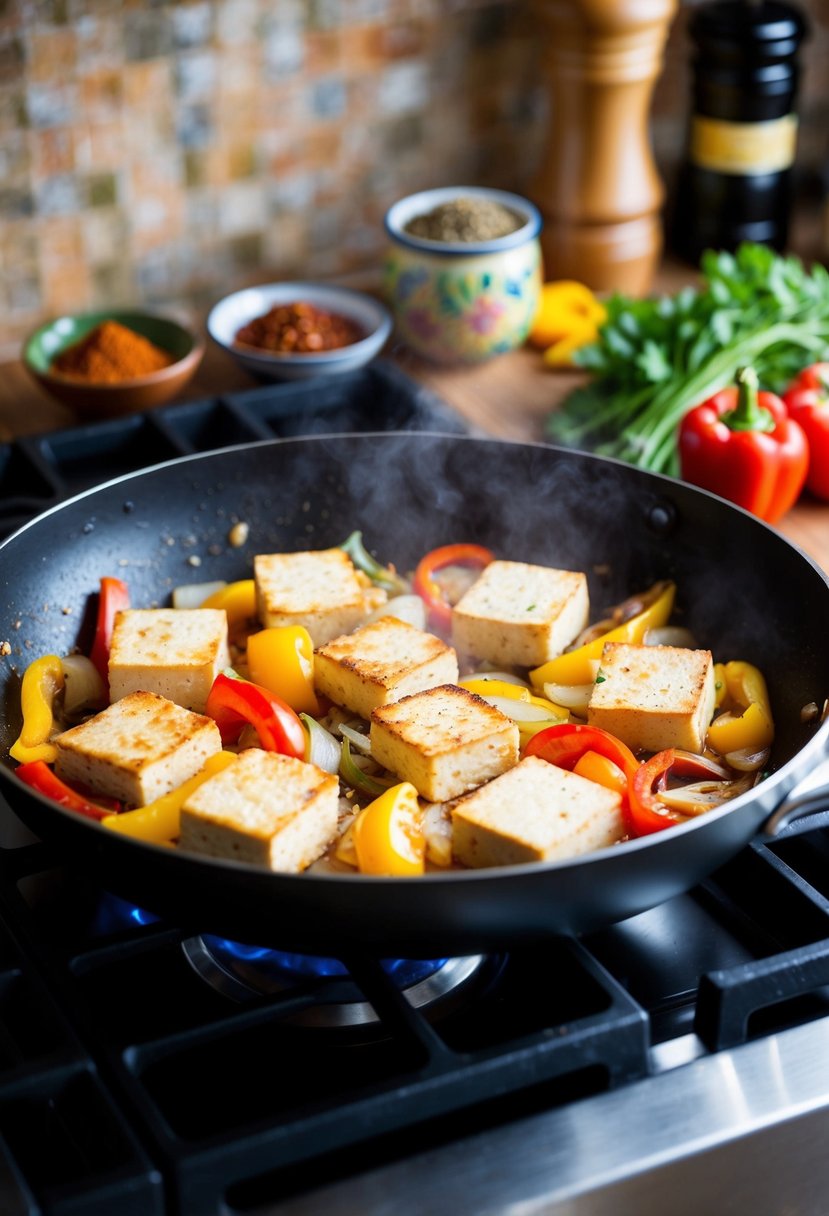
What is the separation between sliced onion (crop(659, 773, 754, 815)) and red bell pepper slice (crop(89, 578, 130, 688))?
0.68 meters

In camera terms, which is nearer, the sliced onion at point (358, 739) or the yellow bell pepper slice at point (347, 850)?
the yellow bell pepper slice at point (347, 850)

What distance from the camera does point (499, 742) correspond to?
1429 millimetres

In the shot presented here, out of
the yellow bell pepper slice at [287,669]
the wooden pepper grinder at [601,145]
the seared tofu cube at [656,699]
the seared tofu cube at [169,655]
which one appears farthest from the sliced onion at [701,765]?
the wooden pepper grinder at [601,145]

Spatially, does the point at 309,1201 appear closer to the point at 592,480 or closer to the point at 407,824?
the point at 407,824

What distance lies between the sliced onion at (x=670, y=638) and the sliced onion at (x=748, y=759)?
0.23 metres

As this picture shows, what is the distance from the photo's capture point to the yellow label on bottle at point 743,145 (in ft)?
8.57

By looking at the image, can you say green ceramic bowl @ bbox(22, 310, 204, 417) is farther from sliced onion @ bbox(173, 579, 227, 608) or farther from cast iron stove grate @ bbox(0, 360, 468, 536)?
sliced onion @ bbox(173, 579, 227, 608)

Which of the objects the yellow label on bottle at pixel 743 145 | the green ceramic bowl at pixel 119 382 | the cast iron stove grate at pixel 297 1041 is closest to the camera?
the cast iron stove grate at pixel 297 1041

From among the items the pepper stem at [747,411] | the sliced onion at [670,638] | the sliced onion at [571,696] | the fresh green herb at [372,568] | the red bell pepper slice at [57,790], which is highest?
A: the pepper stem at [747,411]

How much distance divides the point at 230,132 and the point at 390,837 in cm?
160

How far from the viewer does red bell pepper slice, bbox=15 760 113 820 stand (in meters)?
1.39

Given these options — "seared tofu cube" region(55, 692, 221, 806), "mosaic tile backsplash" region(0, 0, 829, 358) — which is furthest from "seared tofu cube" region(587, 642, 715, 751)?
"mosaic tile backsplash" region(0, 0, 829, 358)

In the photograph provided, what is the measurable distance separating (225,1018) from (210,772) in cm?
30

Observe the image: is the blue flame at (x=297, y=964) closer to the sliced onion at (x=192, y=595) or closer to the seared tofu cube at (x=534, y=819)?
the seared tofu cube at (x=534, y=819)
